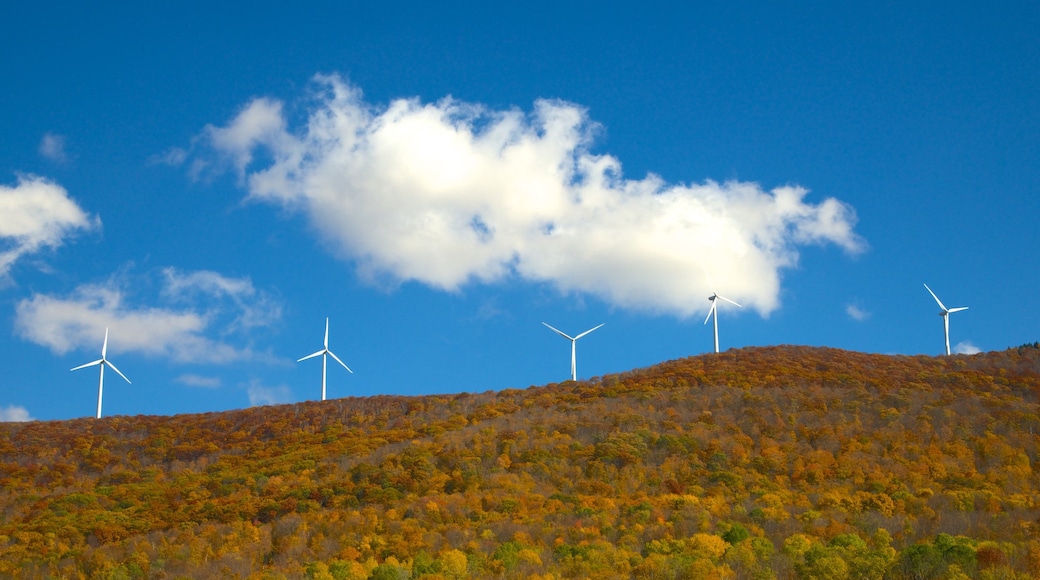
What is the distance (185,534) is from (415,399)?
36132 mm

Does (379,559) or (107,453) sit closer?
(379,559)

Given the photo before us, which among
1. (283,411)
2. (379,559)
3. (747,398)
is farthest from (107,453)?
(747,398)

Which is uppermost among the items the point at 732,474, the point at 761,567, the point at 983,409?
the point at 983,409

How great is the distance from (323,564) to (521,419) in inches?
1175

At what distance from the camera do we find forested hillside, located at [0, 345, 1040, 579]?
32.2 metres

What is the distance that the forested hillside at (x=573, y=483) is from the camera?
32.2 metres

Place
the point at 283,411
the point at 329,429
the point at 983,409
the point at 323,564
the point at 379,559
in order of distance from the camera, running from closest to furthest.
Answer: the point at 323,564 → the point at 379,559 → the point at 983,409 → the point at 329,429 → the point at 283,411

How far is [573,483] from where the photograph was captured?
1831 inches

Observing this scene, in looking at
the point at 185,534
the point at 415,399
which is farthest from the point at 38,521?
the point at 415,399

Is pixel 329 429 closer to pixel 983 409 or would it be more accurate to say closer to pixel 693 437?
pixel 693 437

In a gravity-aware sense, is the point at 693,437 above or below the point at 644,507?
above

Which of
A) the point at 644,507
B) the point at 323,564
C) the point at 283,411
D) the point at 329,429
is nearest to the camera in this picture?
the point at 323,564

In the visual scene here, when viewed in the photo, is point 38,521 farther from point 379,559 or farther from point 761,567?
point 761,567

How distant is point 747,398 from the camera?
6100cm
